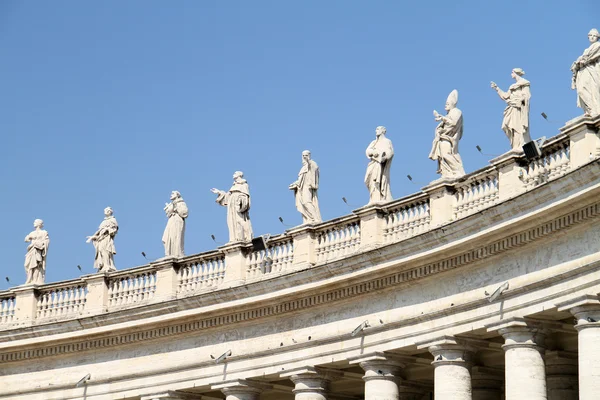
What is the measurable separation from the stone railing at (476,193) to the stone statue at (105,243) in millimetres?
20199

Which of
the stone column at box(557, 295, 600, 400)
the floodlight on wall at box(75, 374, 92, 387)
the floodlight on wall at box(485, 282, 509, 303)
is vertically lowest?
the stone column at box(557, 295, 600, 400)

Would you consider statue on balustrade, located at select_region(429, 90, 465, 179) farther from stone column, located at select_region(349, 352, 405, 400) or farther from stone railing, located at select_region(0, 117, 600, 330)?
stone column, located at select_region(349, 352, 405, 400)

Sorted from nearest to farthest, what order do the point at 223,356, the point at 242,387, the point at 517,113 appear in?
the point at 517,113, the point at 242,387, the point at 223,356

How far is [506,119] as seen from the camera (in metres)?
53.8

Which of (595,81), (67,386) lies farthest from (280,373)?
(595,81)

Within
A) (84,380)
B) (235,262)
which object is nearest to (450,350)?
(235,262)

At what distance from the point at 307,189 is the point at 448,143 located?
7.75 m

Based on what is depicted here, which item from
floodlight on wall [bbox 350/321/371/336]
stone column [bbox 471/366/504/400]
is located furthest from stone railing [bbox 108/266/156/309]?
stone column [bbox 471/366/504/400]

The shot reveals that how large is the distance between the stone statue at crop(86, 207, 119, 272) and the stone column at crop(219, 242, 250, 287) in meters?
7.73

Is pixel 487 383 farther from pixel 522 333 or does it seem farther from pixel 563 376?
pixel 522 333

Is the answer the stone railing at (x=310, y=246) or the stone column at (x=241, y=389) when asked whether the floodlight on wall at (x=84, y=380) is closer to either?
the stone railing at (x=310, y=246)

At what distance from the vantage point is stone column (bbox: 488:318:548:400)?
50.5 metres

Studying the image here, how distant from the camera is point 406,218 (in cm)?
5769

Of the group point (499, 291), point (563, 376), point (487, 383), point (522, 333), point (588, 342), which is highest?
point (499, 291)
